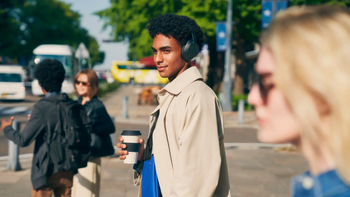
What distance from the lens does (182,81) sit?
7.80 feet

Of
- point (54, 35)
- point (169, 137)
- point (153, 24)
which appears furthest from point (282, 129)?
point (54, 35)

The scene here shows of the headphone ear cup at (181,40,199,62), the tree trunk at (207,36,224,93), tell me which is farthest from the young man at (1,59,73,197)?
the tree trunk at (207,36,224,93)

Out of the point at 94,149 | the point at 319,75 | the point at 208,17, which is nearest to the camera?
the point at 319,75

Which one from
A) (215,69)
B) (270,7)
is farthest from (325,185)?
(215,69)

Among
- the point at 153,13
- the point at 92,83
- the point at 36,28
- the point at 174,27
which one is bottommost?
the point at 92,83

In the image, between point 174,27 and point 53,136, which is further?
point 53,136

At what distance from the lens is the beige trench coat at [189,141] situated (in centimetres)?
209

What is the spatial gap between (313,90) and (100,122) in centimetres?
358

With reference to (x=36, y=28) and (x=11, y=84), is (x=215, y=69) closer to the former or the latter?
(x=11, y=84)

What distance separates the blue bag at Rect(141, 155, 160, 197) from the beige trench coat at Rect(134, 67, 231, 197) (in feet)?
0.24

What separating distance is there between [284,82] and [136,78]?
5590cm

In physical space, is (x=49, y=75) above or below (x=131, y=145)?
above

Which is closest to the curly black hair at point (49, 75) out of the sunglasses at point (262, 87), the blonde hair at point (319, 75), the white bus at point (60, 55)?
the sunglasses at point (262, 87)

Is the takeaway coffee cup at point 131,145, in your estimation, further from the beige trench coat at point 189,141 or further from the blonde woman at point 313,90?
the blonde woman at point 313,90
